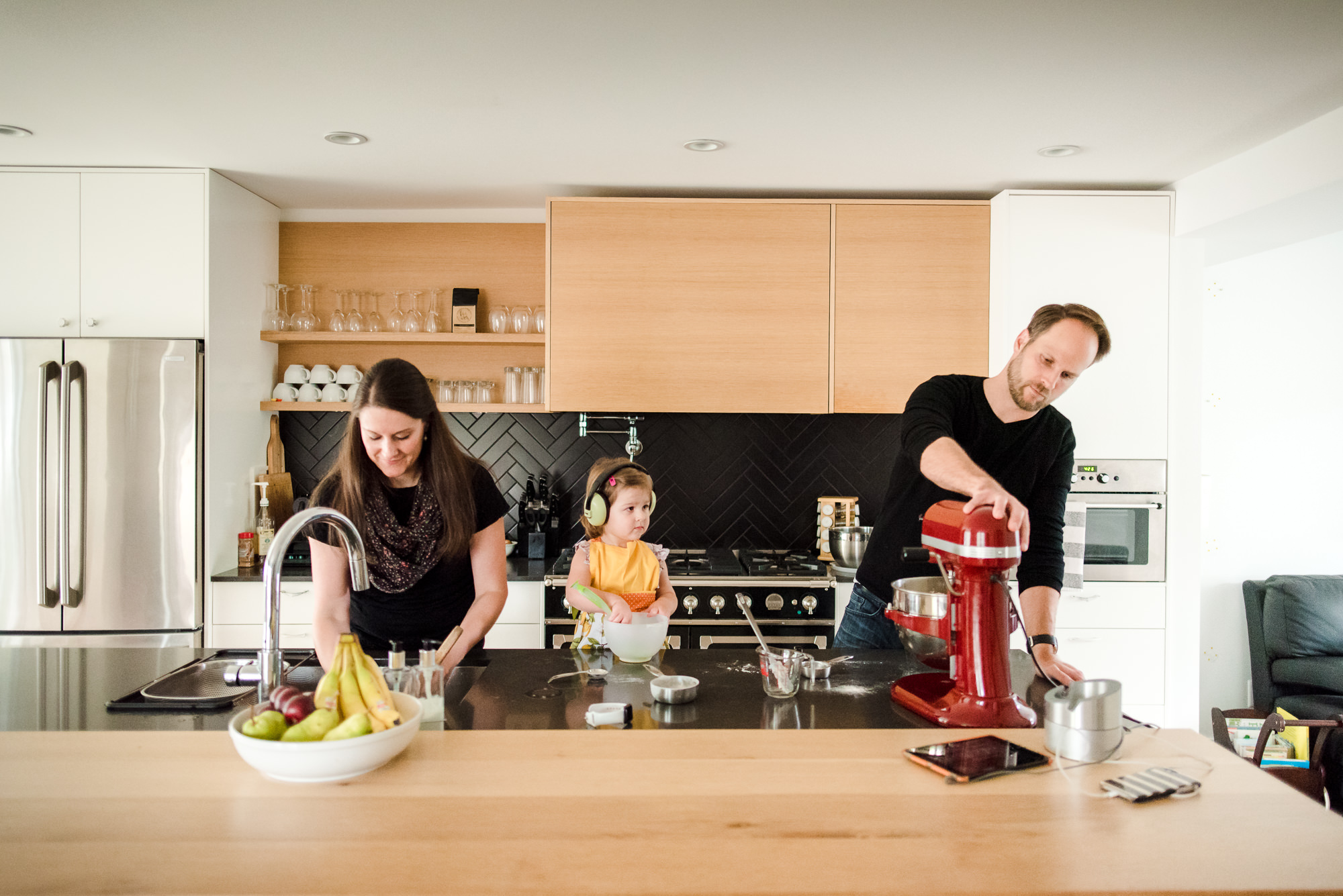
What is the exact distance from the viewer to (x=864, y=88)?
2.42m

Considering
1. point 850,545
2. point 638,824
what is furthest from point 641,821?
point 850,545

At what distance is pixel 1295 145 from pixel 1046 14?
1.38m

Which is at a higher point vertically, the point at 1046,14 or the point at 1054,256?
the point at 1046,14

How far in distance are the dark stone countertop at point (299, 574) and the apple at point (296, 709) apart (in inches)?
81.1

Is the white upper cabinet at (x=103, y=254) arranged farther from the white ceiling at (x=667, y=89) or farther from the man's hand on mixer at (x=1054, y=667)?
the man's hand on mixer at (x=1054, y=667)

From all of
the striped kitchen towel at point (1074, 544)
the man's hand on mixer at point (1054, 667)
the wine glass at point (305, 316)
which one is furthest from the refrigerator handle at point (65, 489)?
the striped kitchen towel at point (1074, 544)

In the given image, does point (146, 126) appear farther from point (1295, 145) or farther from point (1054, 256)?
point (1295, 145)

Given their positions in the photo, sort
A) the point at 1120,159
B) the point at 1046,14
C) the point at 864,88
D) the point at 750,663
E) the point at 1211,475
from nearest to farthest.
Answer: the point at 750,663 < the point at 1046,14 < the point at 864,88 < the point at 1120,159 < the point at 1211,475

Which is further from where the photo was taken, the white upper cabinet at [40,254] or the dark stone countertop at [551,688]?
the white upper cabinet at [40,254]

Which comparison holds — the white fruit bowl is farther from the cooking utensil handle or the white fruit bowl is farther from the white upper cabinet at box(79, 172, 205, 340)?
the white upper cabinet at box(79, 172, 205, 340)

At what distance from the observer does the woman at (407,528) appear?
1.79 m

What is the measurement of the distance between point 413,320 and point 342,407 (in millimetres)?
485

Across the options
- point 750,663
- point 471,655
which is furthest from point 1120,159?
point 471,655

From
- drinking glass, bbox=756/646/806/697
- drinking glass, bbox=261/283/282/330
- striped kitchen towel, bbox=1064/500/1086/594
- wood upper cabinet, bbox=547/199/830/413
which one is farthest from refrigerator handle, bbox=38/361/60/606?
striped kitchen towel, bbox=1064/500/1086/594
